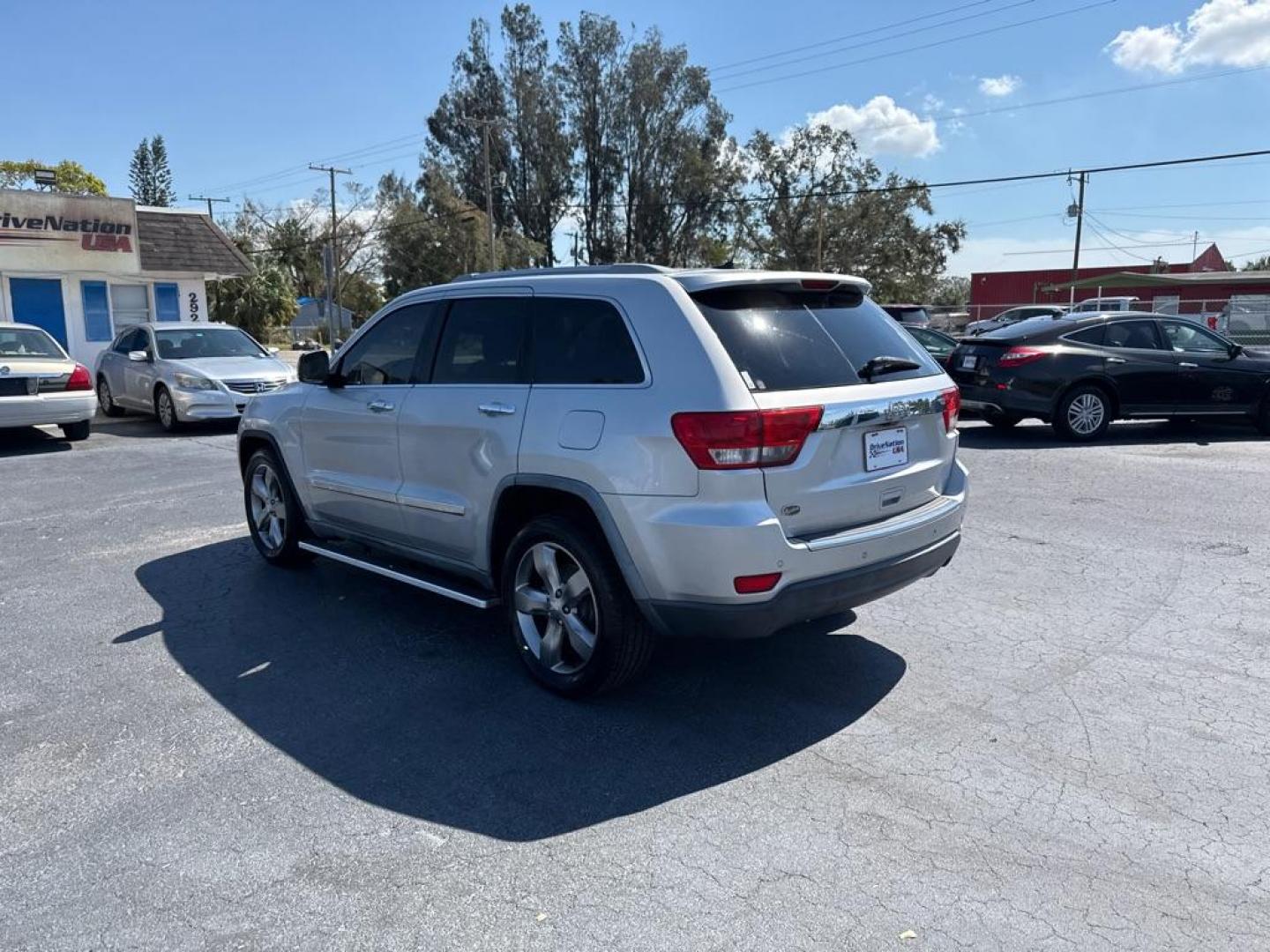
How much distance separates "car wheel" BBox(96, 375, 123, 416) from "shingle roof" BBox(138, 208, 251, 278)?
4.24 m

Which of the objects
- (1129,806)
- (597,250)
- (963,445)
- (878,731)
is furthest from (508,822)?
(597,250)

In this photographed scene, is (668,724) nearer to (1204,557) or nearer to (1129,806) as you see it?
(1129,806)

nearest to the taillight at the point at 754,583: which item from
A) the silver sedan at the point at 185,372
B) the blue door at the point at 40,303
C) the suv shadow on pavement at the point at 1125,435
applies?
the suv shadow on pavement at the point at 1125,435

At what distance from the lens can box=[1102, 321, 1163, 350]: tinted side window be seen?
38.1ft

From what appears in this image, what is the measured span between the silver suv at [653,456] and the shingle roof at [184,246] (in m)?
17.0

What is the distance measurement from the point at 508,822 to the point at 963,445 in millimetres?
9560

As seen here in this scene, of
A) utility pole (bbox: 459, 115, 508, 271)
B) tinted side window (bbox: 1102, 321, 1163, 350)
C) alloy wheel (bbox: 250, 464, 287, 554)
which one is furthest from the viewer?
utility pole (bbox: 459, 115, 508, 271)

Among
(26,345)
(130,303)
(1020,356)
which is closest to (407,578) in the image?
(1020,356)

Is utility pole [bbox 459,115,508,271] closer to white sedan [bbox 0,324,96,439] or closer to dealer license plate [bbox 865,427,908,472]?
white sedan [bbox 0,324,96,439]

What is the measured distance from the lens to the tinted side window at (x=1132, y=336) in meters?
11.6

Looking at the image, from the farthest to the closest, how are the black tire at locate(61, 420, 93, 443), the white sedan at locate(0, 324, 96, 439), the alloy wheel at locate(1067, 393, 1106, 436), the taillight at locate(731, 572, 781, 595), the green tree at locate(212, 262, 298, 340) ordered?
the green tree at locate(212, 262, 298, 340), the black tire at locate(61, 420, 93, 443), the white sedan at locate(0, 324, 96, 439), the alloy wheel at locate(1067, 393, 1106, 436), the taillight at locate(731, 572, 781, 595)

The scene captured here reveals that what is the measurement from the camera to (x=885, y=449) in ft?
13.4

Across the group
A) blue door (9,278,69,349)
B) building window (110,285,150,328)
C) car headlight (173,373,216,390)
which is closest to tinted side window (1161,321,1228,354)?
car headlight (173,373,216,390)

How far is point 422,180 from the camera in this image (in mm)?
57406
